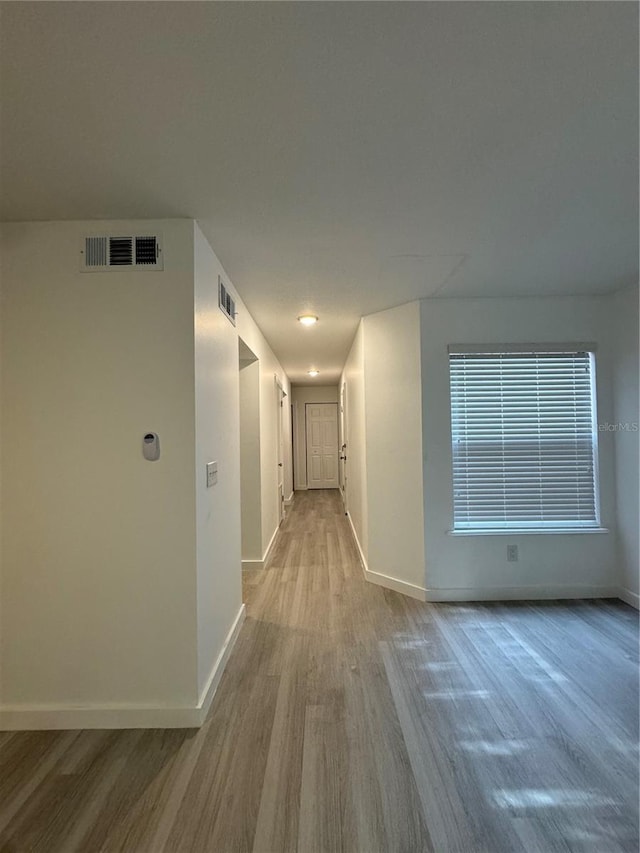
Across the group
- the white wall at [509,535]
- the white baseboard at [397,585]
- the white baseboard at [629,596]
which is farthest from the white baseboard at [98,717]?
the white baseboard at [629,596]

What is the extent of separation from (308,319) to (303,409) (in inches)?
226

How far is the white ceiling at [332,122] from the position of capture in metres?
1.02

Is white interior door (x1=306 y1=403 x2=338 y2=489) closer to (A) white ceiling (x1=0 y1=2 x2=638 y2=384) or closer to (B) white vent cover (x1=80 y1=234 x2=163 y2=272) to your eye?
(A) white ceiling (x1=0 y1=2 x2=638 y2=384)

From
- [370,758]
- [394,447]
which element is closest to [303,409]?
[394,447]

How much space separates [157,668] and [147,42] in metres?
2.30

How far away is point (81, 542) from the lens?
1.87m

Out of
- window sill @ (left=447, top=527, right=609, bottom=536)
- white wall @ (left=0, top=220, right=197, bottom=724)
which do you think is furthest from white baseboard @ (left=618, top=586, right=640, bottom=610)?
white wall @ (left=0, top=220, right=197, bottom=724)

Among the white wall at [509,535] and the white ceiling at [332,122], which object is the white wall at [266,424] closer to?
the white ceiling at [332,122]

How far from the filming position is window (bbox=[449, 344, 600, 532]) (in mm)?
3285

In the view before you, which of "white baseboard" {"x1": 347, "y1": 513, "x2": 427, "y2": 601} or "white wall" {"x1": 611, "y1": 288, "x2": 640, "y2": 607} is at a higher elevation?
"white wall" {"x1": 611, "y1": 288, "x2": 640, "y2": 607}

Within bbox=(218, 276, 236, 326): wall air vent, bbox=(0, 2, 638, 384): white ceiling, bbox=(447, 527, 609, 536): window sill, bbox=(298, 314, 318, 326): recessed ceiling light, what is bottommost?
bbox=(447, 527, 609, 536): window sill

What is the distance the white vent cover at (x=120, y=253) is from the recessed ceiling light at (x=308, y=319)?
1.79 meters

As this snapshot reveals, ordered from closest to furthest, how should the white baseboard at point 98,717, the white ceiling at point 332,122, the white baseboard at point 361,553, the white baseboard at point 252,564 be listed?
the white ceiling at point 332,122
the white baseboard at point 98,717
the white baseboard at point 361,553
the white baseboard at point 252,564

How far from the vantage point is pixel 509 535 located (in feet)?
10.6
